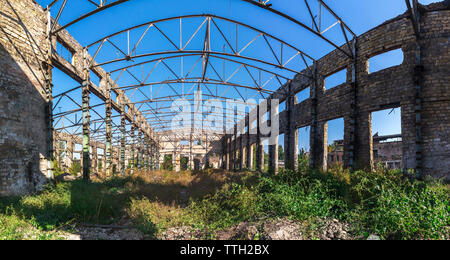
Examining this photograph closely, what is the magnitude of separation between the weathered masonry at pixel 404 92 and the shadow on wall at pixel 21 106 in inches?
494

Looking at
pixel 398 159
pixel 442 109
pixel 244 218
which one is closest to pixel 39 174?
pixel 244 218

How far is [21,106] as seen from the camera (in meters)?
7.82

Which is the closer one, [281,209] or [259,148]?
[281,209]

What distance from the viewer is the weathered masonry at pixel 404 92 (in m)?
7.45

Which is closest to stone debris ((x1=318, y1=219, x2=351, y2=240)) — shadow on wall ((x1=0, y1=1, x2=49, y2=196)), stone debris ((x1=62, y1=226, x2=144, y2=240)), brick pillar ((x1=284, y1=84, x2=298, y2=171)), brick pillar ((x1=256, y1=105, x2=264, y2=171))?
stone debris ((x1=62, y1=226, x2=144, y2=240))

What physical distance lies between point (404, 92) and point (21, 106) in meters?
14.2

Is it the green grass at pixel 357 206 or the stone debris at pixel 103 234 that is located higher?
the green grass at pixel 357 206

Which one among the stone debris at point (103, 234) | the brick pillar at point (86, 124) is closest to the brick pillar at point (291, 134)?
the stone debris at point (103, 234)

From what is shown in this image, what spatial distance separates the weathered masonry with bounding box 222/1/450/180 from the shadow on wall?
12.5 metres

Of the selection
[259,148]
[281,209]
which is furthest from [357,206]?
[259,148]

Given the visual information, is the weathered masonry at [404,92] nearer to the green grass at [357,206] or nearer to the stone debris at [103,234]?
the green grass at [357,206]

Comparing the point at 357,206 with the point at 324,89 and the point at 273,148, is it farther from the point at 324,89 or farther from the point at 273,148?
the point at 273,148

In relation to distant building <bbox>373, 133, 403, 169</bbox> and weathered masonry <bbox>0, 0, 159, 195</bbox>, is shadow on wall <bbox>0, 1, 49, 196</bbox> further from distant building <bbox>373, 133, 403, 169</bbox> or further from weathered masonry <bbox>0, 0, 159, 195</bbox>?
distant building <bbox>373, 133, 403, 169</bbox>
